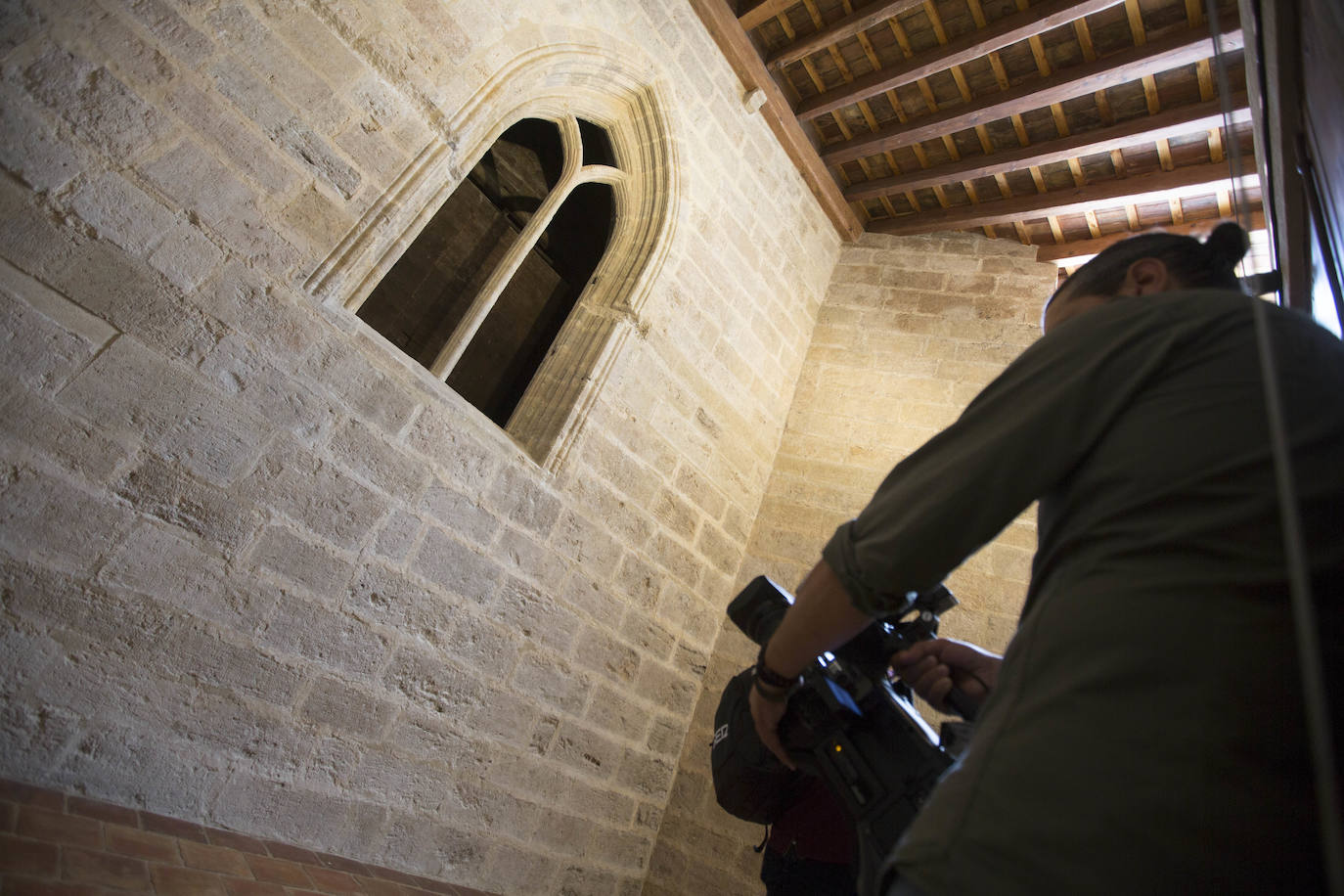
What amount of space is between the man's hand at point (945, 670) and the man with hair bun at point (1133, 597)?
0.45 m

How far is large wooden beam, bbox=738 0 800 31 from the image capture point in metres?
3.93

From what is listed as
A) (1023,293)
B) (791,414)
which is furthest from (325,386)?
(1023,293)

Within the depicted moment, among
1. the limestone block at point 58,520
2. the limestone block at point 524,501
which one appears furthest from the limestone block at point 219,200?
the limestone block at point 524,501

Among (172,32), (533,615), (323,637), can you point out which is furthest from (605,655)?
(172,32)

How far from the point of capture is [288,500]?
7.04 feet

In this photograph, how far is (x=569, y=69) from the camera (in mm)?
3287

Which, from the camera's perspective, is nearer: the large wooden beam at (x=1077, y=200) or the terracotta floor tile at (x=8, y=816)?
the terracotta floor tile at (x=8, y=816)

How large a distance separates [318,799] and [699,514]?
2.16 metres

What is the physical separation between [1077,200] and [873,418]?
6.52 feet

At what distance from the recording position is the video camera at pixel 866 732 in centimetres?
101

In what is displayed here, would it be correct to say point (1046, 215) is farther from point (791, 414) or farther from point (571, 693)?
point (571, 693)

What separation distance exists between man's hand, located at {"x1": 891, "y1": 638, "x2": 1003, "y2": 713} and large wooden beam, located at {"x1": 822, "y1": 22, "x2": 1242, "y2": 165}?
3699 millimetres

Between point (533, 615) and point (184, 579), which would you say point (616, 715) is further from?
point (184, 579)

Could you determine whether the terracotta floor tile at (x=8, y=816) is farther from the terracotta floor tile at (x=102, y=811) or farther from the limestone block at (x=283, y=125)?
the limestone block at (x=283, y=125)
